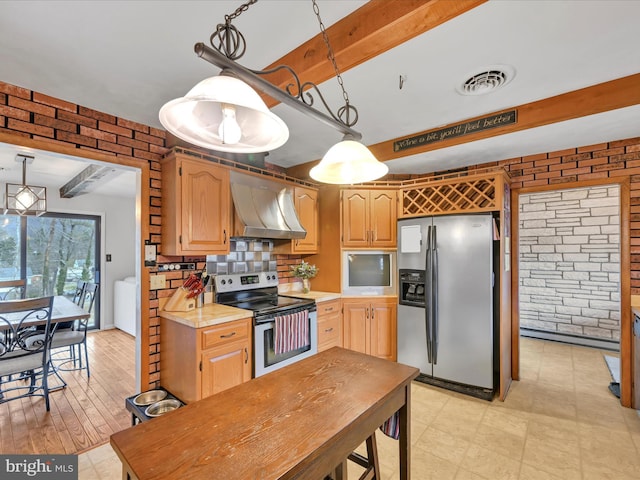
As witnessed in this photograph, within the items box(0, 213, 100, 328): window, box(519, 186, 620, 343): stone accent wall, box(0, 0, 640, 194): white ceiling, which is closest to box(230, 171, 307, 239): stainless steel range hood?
box(0, 0, 640, 194): white ceiling

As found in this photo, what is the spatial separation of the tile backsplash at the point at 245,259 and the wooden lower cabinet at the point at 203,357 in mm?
694

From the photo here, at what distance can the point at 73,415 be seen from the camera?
104 inches

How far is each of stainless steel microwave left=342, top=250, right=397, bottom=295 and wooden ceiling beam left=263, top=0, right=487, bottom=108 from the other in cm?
235

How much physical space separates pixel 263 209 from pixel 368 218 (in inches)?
50.6

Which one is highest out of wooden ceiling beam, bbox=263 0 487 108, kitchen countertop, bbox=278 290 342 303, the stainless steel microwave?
wooden ceiling beam, bbox=263 0 487 108

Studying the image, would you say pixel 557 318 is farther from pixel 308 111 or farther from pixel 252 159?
pixel 308 111

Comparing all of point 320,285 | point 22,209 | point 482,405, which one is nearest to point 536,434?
point 482,405

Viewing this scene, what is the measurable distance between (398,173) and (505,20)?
2.38 metres

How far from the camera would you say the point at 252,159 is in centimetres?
314

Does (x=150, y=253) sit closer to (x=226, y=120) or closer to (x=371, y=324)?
(x=226, y=120)

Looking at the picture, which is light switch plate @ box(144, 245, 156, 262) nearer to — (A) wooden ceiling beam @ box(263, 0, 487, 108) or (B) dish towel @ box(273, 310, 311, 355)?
(B) dish towel @ box(273, 310, 311, 355)

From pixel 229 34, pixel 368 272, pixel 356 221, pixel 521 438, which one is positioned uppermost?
pixel 229 34

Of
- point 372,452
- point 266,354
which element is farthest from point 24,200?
point 372,452

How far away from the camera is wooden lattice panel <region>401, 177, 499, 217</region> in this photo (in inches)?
118
